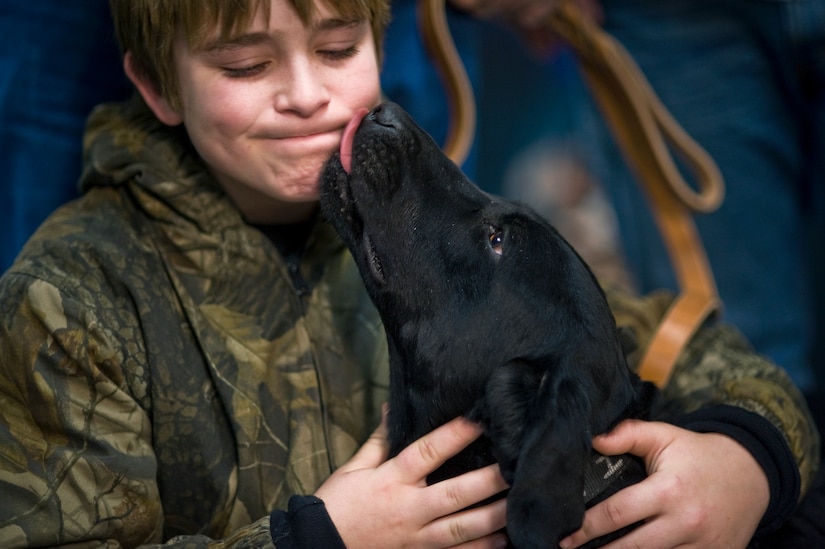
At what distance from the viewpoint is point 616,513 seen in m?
1.56

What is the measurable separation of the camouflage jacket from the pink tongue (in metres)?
0.32

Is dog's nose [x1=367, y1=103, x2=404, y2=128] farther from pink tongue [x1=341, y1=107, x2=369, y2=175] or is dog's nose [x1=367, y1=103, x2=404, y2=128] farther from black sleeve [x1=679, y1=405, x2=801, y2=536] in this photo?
black sleeve [x1=679, y1=405, x2=801, y2=536]

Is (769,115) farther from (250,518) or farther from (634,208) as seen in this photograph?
(250,518)

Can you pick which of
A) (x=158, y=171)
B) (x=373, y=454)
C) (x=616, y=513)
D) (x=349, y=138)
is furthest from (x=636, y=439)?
(x=158, y=171)

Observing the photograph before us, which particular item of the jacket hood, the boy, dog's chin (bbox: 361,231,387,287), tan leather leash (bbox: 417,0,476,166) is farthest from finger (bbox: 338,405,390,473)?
tan leather leash (bbox: 417,0,476,166)

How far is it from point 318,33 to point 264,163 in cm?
27

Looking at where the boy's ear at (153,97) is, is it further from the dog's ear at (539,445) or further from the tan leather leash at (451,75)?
the dog's ear at (539,445)

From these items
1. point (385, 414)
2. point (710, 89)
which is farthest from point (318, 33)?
→ point (710, 89)

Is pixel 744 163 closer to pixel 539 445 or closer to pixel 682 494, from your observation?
pixel 682 494

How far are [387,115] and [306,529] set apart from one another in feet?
2.45

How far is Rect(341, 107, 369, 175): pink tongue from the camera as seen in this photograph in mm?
1728

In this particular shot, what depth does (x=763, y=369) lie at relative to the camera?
2.13 metres

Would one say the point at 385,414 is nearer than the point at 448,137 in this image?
Yes

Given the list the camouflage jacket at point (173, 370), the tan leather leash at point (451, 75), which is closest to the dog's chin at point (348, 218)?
the camouflage jacket at point (173, 370)
